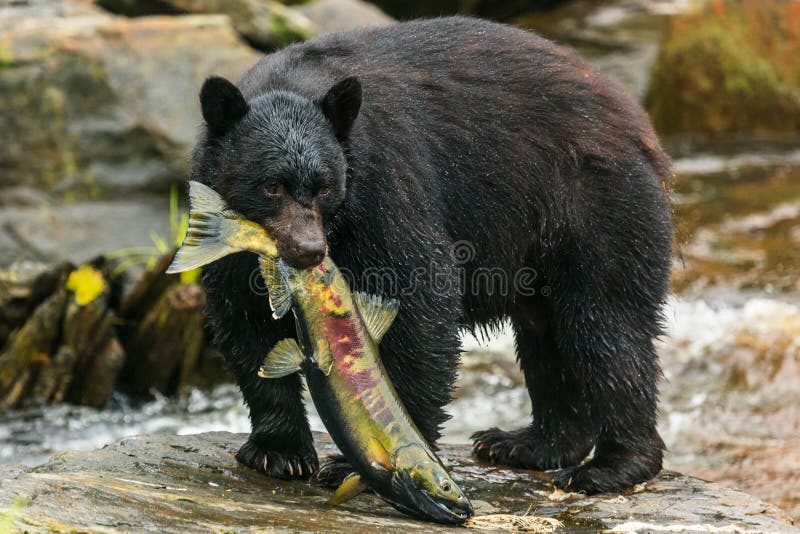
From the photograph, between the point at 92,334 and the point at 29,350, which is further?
the point at 92,334

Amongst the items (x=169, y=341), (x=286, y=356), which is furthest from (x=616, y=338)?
(x=169, y=341)

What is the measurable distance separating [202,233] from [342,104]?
922 millimetres

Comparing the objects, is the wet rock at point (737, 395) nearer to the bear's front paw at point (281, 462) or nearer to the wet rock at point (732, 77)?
the bear's front paw at point (281, 462)

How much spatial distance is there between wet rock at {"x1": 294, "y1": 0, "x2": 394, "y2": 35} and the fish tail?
34.6ft

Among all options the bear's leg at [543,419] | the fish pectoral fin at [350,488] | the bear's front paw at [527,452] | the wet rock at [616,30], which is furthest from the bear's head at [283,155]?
the wet rock at [616,30]

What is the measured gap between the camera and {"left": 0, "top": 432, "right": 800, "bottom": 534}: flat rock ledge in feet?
14.3

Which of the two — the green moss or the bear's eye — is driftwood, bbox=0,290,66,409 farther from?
the green moss

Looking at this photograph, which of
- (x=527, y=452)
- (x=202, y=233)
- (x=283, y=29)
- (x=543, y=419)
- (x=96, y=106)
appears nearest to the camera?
(x=202, y=233)

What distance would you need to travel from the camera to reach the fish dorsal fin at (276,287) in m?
4.94

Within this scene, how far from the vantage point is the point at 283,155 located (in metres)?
5.02

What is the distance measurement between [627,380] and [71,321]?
16.9 ft

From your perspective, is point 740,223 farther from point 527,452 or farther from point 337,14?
point 527,452

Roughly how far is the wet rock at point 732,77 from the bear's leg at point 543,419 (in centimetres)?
1263

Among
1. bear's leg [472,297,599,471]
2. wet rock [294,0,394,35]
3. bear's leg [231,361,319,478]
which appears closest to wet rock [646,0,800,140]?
wet rock [294,0,394,35]
